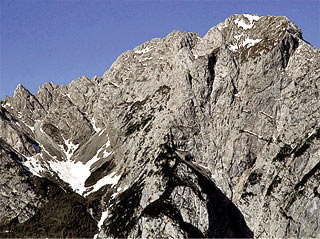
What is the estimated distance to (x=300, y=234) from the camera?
169625mm

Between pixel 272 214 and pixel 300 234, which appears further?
pixel 272 214

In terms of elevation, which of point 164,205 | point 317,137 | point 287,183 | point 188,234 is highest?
point 317,137

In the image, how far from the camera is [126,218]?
200m

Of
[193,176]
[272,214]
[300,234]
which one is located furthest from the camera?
[193,176]

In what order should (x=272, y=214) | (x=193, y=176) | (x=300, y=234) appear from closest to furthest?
(x=300, y=234), (x=272, y=214), (x=193, y=176)

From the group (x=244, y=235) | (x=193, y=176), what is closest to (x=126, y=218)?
(x=193, y=176)

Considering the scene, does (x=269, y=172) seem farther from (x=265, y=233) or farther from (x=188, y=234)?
(x=188, y=234)

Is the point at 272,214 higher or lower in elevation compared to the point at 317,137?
lower

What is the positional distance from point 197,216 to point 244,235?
906 inches

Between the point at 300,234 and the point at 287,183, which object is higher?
the point at 287,183

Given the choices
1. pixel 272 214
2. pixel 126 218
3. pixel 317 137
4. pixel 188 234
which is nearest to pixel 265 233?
pixel 272 214

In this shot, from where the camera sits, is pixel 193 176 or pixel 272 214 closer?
pixel 272 214

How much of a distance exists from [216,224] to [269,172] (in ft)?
107

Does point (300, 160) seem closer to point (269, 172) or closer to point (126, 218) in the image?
point (269, 172)
